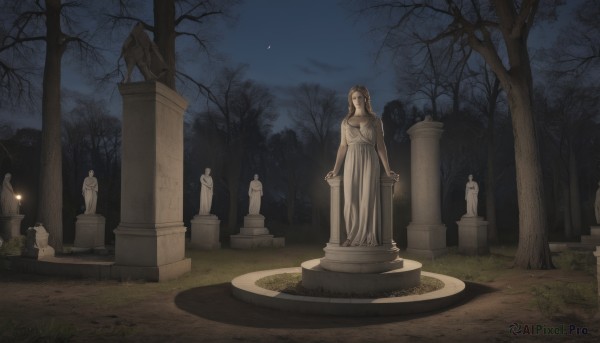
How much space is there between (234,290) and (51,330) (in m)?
3.58

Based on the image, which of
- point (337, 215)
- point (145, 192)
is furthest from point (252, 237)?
point (337, 215)

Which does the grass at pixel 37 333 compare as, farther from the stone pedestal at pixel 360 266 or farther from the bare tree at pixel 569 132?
the bare tree at pixel 569 132

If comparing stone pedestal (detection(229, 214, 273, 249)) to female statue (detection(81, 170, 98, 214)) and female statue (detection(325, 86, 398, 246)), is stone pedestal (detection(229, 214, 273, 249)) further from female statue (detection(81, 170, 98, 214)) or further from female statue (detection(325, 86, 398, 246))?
female statue (detection(325, 86, 398, 246))

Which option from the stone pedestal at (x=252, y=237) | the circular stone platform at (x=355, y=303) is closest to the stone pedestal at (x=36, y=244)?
the circular stone platform at (x=355, y=303)

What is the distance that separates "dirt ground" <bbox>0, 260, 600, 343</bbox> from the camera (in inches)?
209

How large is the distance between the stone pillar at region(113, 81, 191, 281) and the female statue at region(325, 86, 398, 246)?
416 cm

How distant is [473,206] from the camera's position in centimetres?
1709

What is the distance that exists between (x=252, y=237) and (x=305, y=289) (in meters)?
10.5

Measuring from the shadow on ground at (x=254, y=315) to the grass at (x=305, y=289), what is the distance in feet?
1.94

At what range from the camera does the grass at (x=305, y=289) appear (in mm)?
7405

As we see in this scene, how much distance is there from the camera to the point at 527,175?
40.4 ft

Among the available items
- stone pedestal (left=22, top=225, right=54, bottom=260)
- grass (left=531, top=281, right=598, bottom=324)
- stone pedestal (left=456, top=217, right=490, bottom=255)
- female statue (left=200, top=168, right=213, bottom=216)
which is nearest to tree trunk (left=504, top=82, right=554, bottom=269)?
stone pedestal (left=456, top=217, right=490, bottom=255)

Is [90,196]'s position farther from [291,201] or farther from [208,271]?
[291,201]

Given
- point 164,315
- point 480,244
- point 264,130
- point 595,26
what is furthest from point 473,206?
point 264,130
